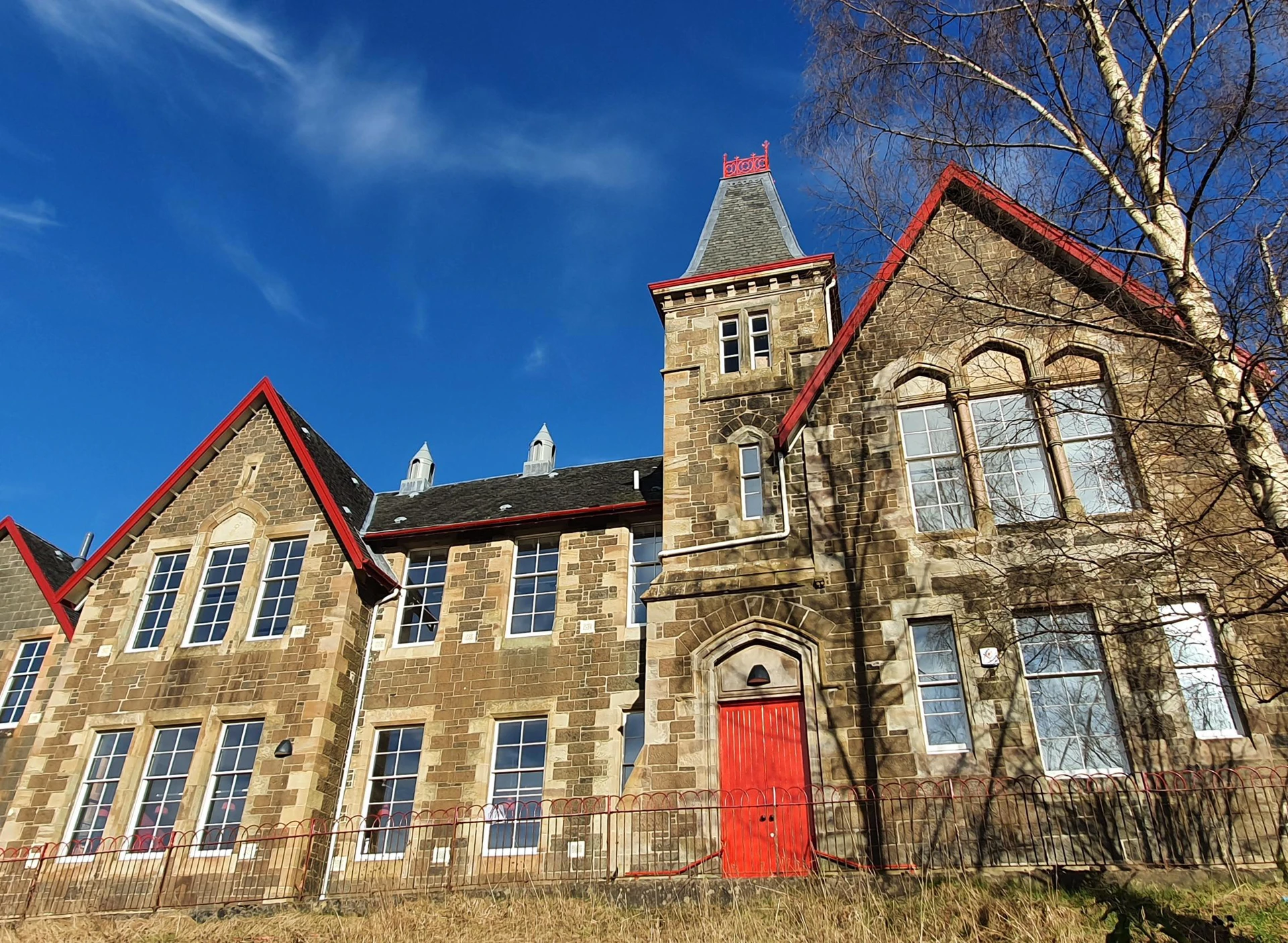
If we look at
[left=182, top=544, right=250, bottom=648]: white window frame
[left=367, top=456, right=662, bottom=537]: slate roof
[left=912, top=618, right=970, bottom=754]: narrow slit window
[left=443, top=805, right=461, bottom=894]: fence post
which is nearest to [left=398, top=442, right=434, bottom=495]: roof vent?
[left=367, top=456, right=662, bottom=537]: slate roof

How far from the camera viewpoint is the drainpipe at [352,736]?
52.4 ft

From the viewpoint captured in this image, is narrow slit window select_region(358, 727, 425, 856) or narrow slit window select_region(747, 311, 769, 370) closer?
narrow slit window select_region(358, 727, 425, 856)

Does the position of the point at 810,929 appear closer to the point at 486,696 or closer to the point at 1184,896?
the point at 1184,896

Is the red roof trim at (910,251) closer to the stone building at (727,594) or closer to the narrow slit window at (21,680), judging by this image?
the stone building at (727,594)

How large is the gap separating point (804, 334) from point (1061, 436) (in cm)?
524

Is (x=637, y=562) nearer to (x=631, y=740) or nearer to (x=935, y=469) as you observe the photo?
(x=631, y=740)

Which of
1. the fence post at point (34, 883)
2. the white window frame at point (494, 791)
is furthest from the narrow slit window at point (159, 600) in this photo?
the white window frame at point (494, 791)

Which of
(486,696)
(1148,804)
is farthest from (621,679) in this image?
(1148,804)

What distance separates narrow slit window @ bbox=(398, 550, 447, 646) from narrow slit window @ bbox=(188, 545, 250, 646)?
3.38 m

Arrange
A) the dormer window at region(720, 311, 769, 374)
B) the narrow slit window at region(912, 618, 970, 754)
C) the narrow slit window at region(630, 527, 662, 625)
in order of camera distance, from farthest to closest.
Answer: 1. the dormer window at region(720, 311, 769, 374)
2. the narrow slit window at region(630, 527, 662, 625)
3. the narrow slit window at region(912, 618, 970, 754)

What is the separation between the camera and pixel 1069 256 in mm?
13328

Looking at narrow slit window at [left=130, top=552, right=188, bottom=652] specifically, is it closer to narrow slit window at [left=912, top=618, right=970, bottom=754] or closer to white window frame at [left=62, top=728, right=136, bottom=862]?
white window frame at [left=62, top=728, right=136, bottom=862]

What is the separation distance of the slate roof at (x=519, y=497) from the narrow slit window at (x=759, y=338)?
131 inches

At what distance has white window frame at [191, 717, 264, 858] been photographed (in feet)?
51.6
